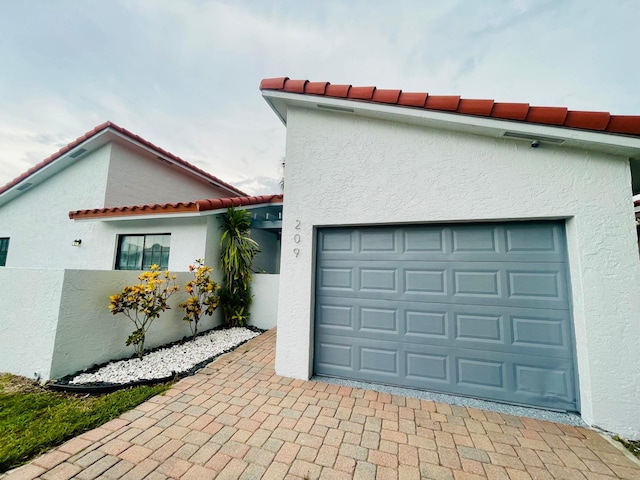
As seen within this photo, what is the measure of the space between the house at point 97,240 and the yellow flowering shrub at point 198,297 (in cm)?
33

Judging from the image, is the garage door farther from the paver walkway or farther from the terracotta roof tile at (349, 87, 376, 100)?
the terracotta roof tile at (349, 87, 376, 100)

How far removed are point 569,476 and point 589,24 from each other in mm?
8523

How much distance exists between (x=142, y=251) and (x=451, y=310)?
9.58 m

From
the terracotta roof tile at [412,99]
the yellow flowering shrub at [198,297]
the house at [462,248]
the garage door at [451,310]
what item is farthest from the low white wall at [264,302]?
the terracotta roof tile at [412,99]

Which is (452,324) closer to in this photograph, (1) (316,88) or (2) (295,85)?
(1) (316,88)

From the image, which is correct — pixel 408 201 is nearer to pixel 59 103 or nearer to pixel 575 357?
pixel 575 357

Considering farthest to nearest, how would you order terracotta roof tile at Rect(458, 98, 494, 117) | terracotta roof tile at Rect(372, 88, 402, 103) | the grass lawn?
terracotta roof tile at Rect(372, 88, 402, 103) < terracotta roof tile at Rect(458, 98, 494, 117) < the grass lawn

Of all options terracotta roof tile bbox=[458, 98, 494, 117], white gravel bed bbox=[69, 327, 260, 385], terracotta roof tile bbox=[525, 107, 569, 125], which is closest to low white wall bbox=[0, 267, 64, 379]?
white gravel bed bbox=[69, 327, 260, 385]

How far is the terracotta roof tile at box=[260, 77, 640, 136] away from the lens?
3.15 meters

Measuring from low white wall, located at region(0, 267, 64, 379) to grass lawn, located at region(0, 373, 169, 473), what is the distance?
0.91ft

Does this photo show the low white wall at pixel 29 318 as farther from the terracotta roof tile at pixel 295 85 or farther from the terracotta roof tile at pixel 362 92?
the terracotta roof tile at pixel 362 92

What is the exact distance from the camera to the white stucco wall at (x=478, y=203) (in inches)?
128

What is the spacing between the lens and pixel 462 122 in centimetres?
381

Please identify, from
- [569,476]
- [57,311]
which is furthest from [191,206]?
[569,476]
